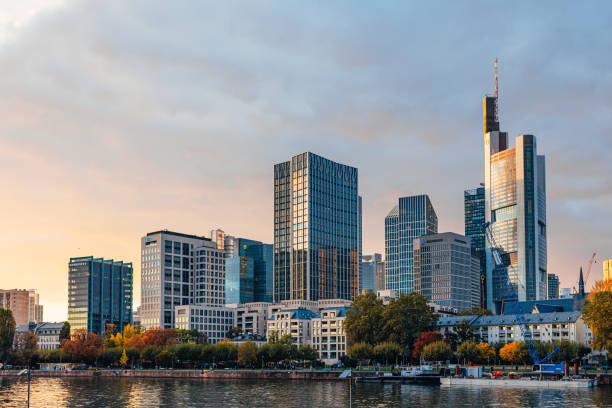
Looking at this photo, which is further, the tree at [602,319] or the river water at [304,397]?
the tree at [602,319]

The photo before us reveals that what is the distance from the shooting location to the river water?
11819 centimetres

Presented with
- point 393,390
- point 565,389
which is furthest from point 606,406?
point 393,390

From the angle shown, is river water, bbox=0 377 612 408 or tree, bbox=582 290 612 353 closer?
river water, bbox=0 377 612 408

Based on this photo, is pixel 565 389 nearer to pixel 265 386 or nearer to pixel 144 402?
pixel 265 386

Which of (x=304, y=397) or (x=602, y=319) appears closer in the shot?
(x=304, y=397)

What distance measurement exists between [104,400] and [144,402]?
10.7m

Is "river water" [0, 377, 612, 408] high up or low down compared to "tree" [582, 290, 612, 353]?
down

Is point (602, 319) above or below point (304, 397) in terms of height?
above

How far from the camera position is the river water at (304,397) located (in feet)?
388

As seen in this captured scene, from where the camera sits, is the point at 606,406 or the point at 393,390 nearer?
the point at 606,406

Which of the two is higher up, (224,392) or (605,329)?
(605,329)

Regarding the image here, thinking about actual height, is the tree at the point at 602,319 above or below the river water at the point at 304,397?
above

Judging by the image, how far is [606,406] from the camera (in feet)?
352

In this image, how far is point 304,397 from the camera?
433ft
